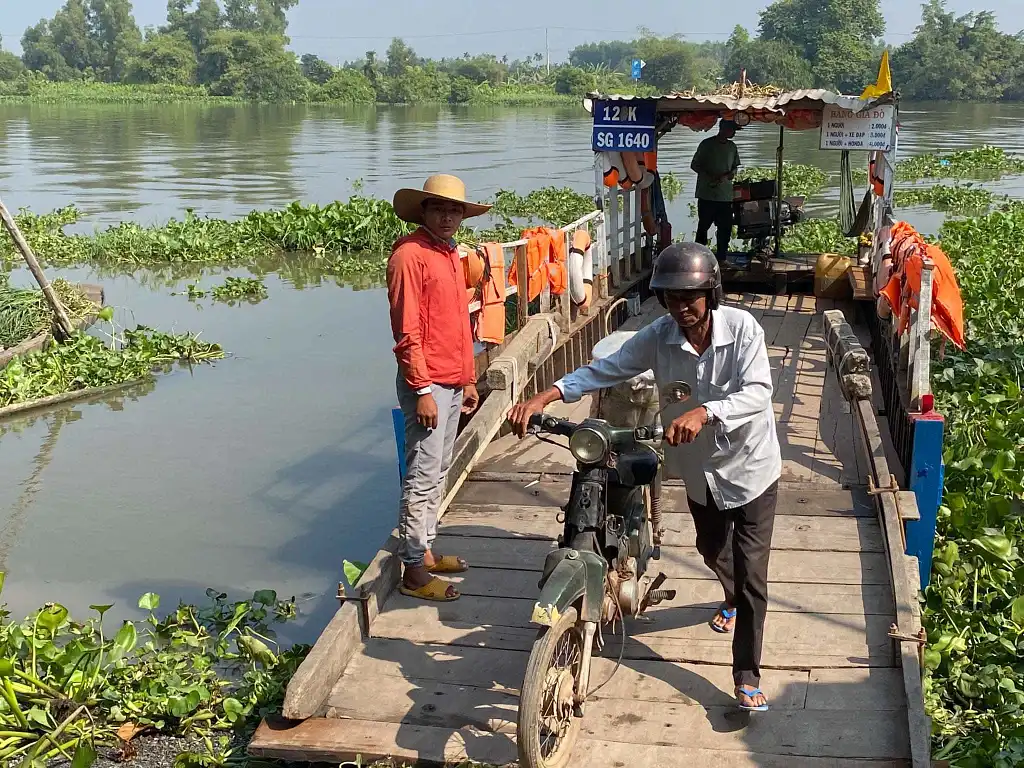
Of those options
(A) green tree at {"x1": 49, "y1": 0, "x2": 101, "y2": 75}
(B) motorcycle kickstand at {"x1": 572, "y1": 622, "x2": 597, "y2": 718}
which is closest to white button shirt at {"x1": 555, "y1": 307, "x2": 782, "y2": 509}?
(B) motorcycle kickstand at {"x1": 572, "y1": 622, "x2": 597, "y2": 718}

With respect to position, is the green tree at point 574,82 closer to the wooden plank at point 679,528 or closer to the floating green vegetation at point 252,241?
the floating green vegetation at point 252,241

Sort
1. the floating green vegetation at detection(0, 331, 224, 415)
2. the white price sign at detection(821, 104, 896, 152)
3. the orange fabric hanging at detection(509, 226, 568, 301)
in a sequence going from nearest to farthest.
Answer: the orange fabric hanging at detection(509, 226, 568, 301), the white price sign at detection(821, 104, 896, 152), the floating green vegetation at detection(0, 331, 224, 415)

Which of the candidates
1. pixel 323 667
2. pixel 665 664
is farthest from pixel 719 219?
pixel 323 667

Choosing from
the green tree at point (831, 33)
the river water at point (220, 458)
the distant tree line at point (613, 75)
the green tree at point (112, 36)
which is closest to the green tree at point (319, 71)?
the distant tree line at point (613, 75)

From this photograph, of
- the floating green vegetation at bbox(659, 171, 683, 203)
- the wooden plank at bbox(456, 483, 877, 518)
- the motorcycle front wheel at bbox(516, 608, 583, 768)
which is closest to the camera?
the motorcycle front wheel at bbox(516, 608, 583, 768)

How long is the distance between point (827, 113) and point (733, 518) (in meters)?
7.06

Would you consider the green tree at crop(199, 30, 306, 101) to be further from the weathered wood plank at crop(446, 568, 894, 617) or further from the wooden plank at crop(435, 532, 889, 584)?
the weathered wood plank at crop(446, 568, 894, 617)

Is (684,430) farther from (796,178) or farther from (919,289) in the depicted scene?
(796,178)

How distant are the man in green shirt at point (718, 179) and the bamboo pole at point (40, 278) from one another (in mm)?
6762

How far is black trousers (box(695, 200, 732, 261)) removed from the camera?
1119cm

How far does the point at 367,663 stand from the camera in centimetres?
424

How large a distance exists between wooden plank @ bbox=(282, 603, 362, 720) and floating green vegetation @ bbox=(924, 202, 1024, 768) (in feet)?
7.98

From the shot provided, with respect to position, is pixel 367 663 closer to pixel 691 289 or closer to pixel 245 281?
pixel 691 289

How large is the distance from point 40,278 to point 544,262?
19.8ft
